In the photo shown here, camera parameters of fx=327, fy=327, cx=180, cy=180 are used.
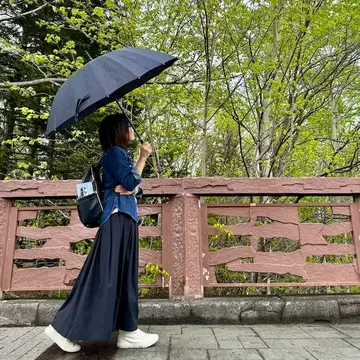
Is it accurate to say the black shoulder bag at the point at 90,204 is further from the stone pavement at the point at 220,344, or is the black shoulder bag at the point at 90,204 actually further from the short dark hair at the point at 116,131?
the stone pavement at the point at 220,344

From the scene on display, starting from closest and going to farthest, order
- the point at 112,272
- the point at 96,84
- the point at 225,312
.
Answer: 1. the point at 96,84
2. the point at 112,272
3. the point at 225,312

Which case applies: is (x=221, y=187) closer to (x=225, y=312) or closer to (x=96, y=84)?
(x=225, y=312)

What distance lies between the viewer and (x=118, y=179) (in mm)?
2154

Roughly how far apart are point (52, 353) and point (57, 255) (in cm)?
109

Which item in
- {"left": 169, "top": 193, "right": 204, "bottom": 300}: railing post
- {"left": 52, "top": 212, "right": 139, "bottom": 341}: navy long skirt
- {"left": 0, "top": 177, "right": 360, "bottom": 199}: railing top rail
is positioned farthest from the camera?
{"left": 0, "top": 177, "right": 360, "bottom": 199}: railing top rail

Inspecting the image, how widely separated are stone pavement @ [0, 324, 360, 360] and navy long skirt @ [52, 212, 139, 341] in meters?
0.18

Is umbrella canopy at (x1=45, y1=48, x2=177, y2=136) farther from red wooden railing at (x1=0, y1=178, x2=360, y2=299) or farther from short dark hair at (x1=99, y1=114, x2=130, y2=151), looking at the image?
red wooden railing at (x1=0, y1=178, x2=360, y2=299)

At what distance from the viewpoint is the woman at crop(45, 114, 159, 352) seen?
1998mm

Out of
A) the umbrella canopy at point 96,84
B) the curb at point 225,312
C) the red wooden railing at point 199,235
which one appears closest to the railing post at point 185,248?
the red wooden railing at point 199,235

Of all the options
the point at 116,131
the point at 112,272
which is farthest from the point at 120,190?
the point at 112,272

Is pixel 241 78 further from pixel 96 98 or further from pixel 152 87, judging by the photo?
pixel 96 98

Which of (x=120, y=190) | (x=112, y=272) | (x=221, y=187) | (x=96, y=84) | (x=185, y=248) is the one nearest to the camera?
(x=96, y=84)

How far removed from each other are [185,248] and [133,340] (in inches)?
39.1

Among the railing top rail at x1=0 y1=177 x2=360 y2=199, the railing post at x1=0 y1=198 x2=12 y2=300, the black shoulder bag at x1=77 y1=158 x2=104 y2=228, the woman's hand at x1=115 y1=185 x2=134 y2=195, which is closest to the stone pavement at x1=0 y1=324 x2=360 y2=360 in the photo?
the railing post at x1=0 y1=198 x2=12 y2=300
